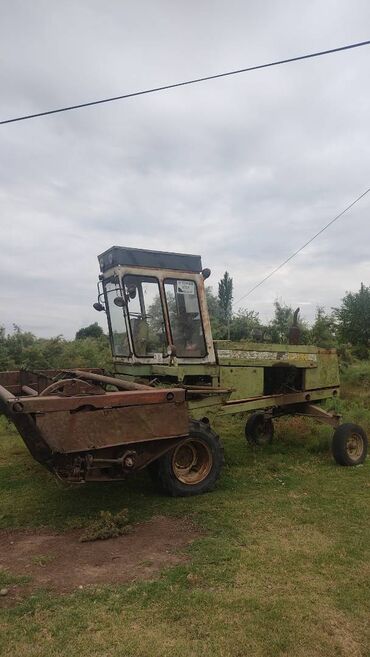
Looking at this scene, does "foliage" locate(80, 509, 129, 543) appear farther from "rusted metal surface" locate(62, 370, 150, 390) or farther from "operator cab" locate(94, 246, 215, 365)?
"operator cab" locate(94, 246, 215, 365)

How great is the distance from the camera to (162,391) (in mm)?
4914

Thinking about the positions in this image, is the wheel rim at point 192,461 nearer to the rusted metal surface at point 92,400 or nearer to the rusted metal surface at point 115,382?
the rusted metal surface at point 115,382

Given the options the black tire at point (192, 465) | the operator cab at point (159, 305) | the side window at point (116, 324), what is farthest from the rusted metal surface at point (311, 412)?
the side window at point (116, 324)

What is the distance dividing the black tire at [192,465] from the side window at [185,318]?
1315 mm

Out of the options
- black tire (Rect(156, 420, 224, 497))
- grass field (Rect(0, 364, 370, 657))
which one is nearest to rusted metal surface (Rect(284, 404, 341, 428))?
grass field (Rect(0, 364, 370, 657))

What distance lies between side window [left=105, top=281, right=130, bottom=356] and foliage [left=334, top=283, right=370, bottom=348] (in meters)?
15.7

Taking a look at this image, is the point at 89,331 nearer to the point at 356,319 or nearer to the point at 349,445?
the point at 356,319

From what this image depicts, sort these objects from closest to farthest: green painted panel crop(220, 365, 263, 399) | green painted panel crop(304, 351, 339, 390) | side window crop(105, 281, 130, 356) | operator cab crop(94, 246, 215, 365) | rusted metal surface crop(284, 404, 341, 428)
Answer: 1. operator cab crop(94, 246, 215, 365)
2. side window crop(105, 281, 130, 356)
3. green painted panel crop(220, 365, 263, 399)
4. rusted metal surface crop(284, 404, 341, 428)
5. green painted panel crop(304, 351, 339, 390)

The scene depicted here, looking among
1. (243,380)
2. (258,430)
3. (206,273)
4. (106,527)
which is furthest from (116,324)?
(258,430)

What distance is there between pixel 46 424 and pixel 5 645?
5.74ft

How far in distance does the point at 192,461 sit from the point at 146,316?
2.06 metres

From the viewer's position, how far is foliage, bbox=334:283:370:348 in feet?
68.8

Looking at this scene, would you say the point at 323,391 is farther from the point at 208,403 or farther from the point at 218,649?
the point at 218,649

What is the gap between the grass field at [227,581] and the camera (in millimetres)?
2973
